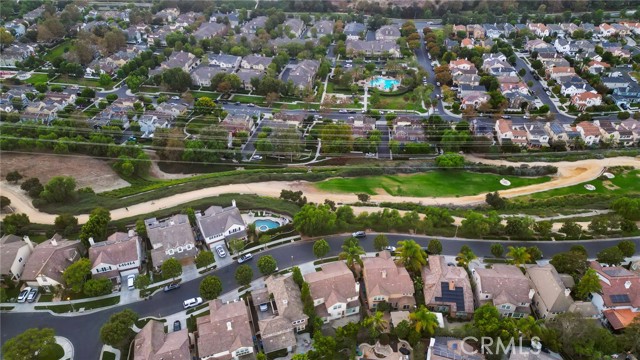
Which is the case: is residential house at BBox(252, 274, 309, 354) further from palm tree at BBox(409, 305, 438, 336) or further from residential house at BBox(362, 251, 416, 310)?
palm tree at BBox(409, 305, 438, 336)

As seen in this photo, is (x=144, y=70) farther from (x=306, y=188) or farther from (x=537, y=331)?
(x=537, y=331)

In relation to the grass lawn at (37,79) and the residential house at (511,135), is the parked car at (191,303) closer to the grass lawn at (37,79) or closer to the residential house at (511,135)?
the residential house at (511,135)

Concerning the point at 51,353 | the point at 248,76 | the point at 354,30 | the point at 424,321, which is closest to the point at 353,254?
the point at 424,321

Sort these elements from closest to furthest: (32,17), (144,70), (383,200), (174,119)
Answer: (383,200), (174,119), (144,70), (32,17)

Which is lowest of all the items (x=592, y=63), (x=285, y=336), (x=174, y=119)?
(x=285, y=336)

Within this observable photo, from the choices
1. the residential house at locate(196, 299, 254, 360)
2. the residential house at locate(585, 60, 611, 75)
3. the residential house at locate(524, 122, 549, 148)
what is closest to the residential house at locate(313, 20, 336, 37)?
the residential house at locate(585, 60, 611, 75)

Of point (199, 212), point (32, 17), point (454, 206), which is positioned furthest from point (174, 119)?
point (32, 17)

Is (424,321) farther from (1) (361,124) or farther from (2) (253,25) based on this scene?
(2) (253,25)
